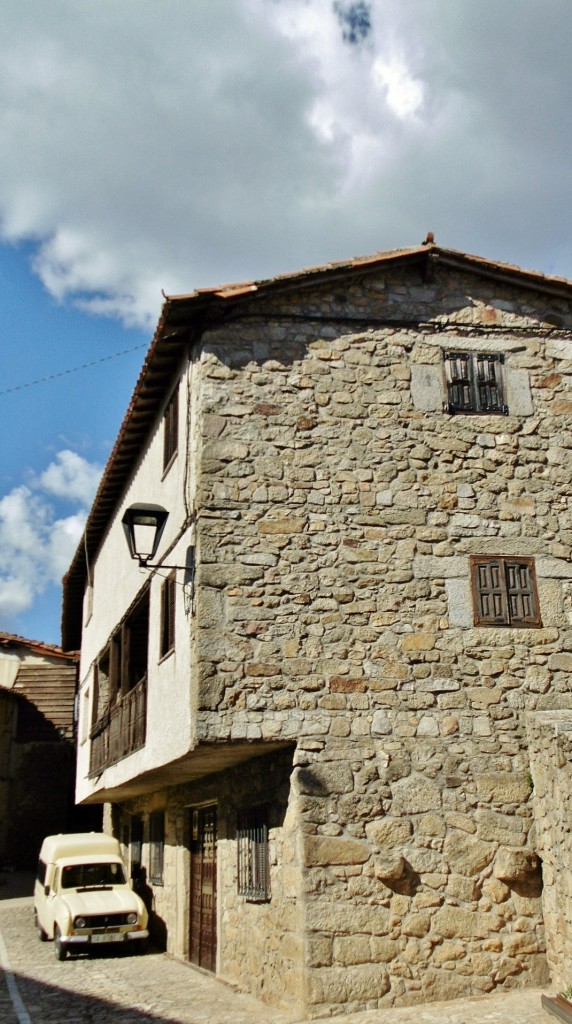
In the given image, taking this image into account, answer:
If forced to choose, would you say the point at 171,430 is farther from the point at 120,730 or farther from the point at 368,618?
the point at 120,730

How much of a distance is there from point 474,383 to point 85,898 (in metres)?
9.35

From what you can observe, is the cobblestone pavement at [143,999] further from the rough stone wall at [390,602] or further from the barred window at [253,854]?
the barred window at [253,854]

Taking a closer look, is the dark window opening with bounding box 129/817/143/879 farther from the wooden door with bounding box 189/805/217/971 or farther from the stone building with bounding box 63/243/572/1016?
the stone building with bounding box 63/243/572/1016

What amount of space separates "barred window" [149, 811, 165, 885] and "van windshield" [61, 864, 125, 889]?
50cm

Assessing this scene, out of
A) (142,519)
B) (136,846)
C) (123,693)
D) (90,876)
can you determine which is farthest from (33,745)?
(142,519)

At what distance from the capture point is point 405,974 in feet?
26.8

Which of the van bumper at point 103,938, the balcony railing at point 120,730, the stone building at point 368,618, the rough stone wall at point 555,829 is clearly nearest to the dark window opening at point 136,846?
the balcony railing at point 120,730

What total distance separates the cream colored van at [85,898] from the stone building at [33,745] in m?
8.35

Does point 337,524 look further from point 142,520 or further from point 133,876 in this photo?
point 133,876

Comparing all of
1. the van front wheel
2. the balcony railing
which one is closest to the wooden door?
the balcony railing

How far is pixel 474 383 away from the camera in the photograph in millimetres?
10359

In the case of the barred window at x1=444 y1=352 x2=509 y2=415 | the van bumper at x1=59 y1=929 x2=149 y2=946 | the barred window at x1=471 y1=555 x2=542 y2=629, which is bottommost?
the van bumper at x1=59 y1=929 x2=149 y2=946

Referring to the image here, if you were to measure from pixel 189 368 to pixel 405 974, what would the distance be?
6.55 meters

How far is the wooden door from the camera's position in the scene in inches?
443
